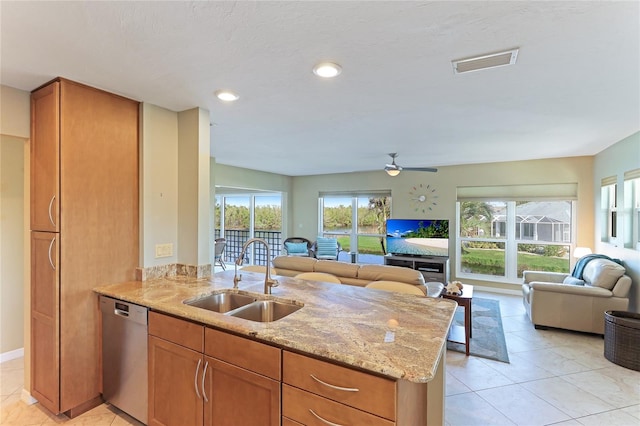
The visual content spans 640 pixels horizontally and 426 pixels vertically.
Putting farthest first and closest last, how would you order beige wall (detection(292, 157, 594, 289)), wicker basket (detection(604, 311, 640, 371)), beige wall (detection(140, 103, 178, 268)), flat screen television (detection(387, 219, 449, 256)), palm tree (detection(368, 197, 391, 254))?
palm tree (detection(368, 197, 391, 254))
flat screen television (detection(387, 219, 449, 256))
beige wall (detection(292, 157, 594, 289))
wicker basket (detection(604, 311, 640, 371))
beige wall (detection(140, 103, 178, 268))

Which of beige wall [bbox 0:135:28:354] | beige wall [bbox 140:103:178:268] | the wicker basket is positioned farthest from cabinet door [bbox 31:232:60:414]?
the wicker basket

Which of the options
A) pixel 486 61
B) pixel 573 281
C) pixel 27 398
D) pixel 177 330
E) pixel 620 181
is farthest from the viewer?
pixel 573 281

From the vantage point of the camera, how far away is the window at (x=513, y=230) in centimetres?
536

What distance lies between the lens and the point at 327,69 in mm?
1952

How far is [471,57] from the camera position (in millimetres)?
1805

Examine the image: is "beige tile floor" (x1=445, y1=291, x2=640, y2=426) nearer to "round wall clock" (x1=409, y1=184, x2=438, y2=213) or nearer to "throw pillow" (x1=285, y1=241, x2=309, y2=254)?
"round wall clock" (x1=409, y1=184, x2=438, y2=213)

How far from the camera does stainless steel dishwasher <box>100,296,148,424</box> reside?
1.94 meters

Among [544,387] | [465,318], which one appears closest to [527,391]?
[544,387]

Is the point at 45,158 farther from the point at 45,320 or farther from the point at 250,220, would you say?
the point at 250,220

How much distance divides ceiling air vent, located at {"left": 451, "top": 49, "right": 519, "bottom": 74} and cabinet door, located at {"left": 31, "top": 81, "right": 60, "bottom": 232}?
276cm

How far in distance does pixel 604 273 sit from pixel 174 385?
15.5 ft

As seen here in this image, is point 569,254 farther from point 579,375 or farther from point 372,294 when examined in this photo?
point 372,294

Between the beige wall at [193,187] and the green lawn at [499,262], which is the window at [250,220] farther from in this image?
the beige wall at [193,187]

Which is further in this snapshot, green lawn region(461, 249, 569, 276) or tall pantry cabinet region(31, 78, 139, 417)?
green lawn region(461, 249, 569, 276)
